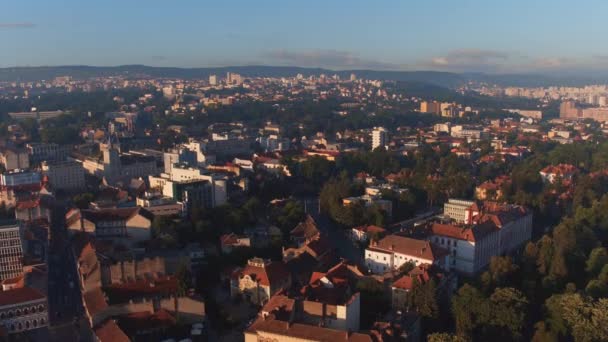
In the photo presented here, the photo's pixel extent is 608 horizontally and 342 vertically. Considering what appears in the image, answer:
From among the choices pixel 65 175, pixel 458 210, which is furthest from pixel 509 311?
pixel 65 175

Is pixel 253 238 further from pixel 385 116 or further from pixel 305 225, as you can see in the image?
pixel 385 116

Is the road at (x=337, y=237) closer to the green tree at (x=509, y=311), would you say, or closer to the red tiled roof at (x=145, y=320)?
the green tree at (x=509, y=311)

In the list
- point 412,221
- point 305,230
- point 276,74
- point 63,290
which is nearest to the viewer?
point 63,290

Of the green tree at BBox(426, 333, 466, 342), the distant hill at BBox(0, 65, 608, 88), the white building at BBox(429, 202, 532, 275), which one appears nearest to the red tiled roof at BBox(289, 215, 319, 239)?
the white building at BBox(429, 202, 532, 275)

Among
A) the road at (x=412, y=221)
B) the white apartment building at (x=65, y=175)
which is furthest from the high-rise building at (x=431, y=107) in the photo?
the white apartment building at (x=65, y=175)

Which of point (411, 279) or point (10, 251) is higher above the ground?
point (10, 251)

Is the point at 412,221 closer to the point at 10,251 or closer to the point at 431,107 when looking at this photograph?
the point at 10,251

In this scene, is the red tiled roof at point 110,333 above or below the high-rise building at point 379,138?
below

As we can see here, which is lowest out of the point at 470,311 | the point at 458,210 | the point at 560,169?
the point at 470,311
